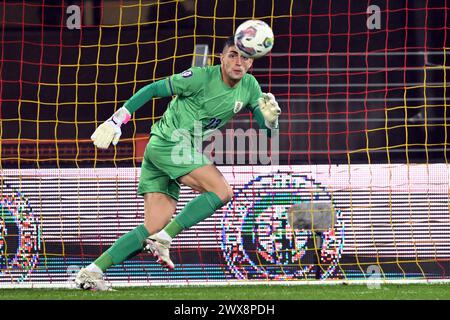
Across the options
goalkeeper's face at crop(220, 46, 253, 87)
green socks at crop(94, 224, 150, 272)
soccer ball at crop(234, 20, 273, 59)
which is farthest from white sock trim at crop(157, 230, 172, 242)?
soccer ball at crop(234, 20, 273, 59)

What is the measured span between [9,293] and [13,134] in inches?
198

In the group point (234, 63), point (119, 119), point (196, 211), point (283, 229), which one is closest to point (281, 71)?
point (283, 229)

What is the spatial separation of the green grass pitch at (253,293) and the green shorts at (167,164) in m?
0.72

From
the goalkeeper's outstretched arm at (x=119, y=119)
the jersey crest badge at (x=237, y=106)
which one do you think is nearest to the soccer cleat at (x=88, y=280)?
the goalkeeper's outstretched arm at (x=119, y=119)

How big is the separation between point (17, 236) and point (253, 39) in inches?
114

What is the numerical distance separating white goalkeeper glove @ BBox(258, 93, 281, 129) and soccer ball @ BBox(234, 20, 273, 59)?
0.31 meters

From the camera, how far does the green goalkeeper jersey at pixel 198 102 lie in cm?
716

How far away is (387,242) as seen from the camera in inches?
348

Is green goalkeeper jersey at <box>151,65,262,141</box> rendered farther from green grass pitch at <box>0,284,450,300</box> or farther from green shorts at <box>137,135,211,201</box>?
green grass pitch at <box>0,284,450,300</box>

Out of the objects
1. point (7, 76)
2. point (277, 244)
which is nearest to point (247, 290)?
point (277, 244)

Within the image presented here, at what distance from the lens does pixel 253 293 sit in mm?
7242

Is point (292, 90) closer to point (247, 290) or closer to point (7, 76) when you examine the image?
point (7, 76)

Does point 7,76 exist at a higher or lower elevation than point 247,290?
higher

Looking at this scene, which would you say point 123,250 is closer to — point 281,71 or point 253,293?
point 253,293
